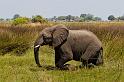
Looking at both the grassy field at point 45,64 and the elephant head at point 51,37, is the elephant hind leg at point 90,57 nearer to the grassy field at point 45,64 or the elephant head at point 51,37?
the grassy field at point 45,64

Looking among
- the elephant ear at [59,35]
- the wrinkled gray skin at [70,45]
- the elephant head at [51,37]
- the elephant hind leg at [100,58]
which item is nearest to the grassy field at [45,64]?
the elephant hind leg at [100,58]

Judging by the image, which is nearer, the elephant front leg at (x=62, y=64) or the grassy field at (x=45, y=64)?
the grassy field at (x=45, y=64)

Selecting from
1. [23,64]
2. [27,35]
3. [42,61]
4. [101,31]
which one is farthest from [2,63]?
[101,31]

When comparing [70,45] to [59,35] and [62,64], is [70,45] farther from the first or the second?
[62,64]

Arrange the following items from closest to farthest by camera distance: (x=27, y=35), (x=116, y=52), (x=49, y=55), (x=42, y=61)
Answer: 1. (x=116, y=52)
2. (x=42, y=61)
3. (x=49, y=55)
4. (x=27, y=35)

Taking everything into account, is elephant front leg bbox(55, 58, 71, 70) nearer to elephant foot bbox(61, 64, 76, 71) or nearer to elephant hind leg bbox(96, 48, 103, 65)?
elephant foot bbox(61, 64, 76, 71)

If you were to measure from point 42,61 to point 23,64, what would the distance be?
1.11 m

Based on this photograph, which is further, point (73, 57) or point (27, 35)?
point (27, 35)

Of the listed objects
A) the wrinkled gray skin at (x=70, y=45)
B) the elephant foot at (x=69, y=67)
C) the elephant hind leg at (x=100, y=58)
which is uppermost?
the wrinkled gray skin at (x=70, y=45)

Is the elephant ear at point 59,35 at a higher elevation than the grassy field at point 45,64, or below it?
higher

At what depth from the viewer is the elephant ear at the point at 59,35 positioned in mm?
11352

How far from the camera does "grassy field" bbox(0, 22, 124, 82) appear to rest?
8414 mm

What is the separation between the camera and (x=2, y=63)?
12.4m

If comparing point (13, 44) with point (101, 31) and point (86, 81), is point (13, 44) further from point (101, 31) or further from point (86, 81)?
point (86, 81)
